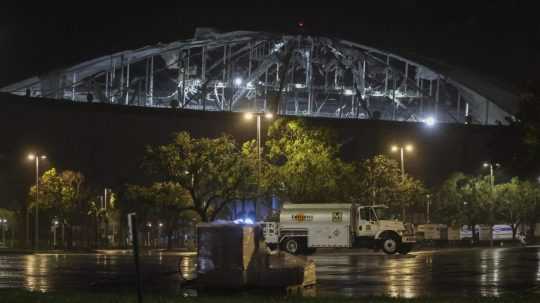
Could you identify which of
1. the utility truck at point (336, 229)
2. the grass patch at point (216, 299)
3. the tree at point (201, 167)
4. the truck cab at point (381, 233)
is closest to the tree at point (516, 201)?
the tree at point (201, 167)

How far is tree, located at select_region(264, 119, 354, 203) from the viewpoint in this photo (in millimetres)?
58094

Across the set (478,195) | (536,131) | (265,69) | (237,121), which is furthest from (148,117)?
(536,131)

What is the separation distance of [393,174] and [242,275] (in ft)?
160

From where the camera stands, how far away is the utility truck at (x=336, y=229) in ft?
158

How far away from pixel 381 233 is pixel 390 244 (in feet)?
2.50

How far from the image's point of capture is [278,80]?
133 m

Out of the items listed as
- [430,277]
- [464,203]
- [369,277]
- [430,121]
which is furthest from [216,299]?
[430,121]

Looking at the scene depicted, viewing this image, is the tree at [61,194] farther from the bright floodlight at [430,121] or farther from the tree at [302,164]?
the bright floodlight at [430,121]

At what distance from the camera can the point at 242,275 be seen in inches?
894

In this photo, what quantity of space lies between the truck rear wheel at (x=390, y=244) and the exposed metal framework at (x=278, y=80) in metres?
77.8

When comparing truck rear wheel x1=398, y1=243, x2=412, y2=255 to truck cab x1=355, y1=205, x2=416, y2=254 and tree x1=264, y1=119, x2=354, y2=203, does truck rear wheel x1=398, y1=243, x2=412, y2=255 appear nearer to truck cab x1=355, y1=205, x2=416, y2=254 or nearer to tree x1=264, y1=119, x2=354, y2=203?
truck cab x1=355, y1=205, x2=416, y2=254

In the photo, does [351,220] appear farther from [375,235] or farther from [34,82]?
[34,82]

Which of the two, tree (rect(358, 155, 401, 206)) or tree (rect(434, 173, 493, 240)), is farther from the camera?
tree (rect(434, 173, 493, 240))

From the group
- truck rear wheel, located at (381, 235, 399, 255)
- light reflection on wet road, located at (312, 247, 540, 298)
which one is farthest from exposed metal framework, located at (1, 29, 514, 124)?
light reflection on wet road, located at (312, 247, 540, 298)
